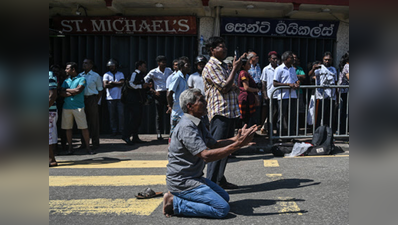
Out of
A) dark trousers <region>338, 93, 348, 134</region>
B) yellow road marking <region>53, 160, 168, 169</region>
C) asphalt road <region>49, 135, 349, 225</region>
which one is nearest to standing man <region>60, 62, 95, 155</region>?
asphalt road <region>49, 135, 349, 225</region>

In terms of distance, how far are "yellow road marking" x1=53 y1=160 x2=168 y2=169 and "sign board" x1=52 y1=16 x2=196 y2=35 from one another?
18.1 ft

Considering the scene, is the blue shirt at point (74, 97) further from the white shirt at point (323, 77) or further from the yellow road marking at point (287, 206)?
the white shirt at point (323, 77)

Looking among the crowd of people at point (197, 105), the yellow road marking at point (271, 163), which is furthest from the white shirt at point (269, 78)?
the yellow road marking at point (271, 163)

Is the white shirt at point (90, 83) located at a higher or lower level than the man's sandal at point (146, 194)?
higher

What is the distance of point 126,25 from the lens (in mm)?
12203

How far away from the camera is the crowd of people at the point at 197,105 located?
4320 mm

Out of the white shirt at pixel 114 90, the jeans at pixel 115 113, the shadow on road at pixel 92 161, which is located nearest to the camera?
the shadow on road at pixel 92 161

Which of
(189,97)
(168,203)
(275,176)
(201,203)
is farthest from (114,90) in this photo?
(201,203)

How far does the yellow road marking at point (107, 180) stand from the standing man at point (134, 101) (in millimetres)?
3565

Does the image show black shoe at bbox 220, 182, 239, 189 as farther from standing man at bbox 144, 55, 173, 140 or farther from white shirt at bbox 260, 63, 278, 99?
standing man at bbox 144, 55, 173, 140

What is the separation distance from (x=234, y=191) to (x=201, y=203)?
1.33m

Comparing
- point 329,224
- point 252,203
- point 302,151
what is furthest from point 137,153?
point 329,224
